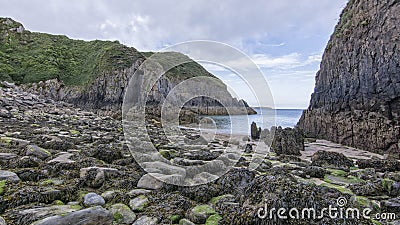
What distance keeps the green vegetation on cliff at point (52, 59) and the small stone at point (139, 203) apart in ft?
99.7

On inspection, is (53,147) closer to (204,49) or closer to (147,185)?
(147,185)

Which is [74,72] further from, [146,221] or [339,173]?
[146,221]

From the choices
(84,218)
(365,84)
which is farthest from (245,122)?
(84,218)

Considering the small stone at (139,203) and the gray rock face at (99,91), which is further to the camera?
the gray rock face at (99,91)

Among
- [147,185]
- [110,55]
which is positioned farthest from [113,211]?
[110,55]

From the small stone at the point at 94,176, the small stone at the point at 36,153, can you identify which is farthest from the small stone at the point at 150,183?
the small stone at the point at 36,153

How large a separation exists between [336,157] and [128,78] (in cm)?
3915

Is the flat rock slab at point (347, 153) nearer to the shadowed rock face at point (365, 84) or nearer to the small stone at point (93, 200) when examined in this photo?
the shadowed rock face at point (365, 84)

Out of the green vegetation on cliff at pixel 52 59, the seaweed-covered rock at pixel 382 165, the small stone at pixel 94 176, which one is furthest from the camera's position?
the green vegetation on cliff at pixel 52 59

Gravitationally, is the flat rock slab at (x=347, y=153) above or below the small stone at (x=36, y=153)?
below

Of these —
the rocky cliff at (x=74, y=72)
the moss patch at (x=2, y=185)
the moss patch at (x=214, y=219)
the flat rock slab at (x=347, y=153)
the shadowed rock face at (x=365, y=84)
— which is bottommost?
the flat rock slab at (x=347, y=153)

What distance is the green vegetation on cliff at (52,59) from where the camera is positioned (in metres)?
40.7

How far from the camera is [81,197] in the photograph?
3104mm

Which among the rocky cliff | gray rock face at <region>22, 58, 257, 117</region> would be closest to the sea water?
gray rock face at <region>22, 58, 257, 117</region>
